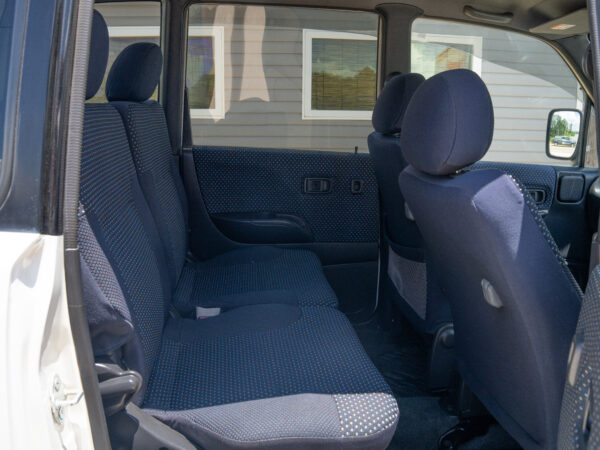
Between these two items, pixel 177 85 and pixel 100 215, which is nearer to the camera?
pixel 100 215

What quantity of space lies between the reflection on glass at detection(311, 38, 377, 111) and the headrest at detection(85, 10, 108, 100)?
163 centimetres

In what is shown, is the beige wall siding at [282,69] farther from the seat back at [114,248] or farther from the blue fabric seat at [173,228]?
the seat back at [114,248]

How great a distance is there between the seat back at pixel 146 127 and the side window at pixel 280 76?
61 cm

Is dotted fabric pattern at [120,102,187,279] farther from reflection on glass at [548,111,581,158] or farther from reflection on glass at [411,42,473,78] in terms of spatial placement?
reflection on glass at [548,111,581,158]

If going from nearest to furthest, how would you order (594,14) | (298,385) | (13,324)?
(13,324), (594,14), (298,385)

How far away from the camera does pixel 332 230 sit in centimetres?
289

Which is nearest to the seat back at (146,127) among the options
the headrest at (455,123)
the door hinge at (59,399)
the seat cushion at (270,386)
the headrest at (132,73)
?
the headrest at (132,73)

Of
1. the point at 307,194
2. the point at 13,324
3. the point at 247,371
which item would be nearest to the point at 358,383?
the point at 247,371

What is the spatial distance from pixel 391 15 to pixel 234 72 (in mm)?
760

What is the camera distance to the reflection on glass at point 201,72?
2.80 m

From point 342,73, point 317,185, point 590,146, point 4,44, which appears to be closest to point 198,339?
point 4,44

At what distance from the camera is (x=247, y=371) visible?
5.16 ft

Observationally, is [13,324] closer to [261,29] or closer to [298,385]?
[298,385]

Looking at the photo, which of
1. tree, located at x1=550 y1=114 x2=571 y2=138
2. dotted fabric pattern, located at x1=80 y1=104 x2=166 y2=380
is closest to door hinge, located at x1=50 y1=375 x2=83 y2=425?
dotted fabric pattern, located at x1=80 y1=104 x2=166 y2=380
